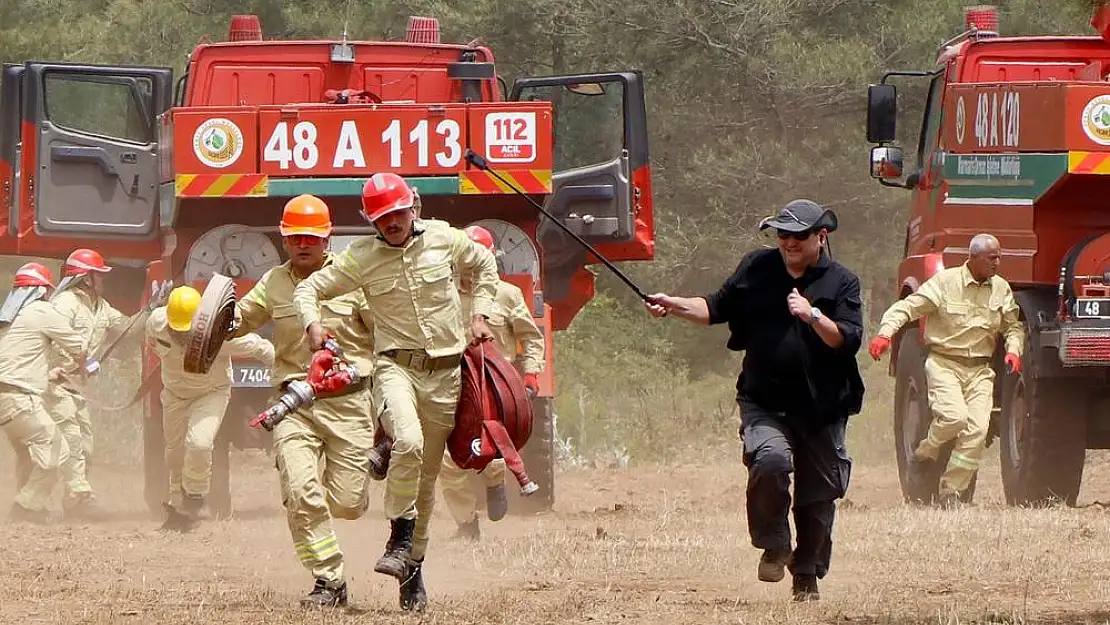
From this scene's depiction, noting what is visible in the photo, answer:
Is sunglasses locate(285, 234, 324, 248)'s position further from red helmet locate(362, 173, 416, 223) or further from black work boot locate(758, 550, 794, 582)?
black work boot locate(758, 550, 794, 582)

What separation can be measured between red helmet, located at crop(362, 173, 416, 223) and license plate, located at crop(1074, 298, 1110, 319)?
560 centimetres

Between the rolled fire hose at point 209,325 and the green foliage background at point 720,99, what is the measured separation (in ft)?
52.5

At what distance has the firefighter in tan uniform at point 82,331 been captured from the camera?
1527 centimetres

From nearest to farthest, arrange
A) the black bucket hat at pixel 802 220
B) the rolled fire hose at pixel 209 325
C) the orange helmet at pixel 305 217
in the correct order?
the black bucket hat at pixel 802 220 → the rolled fire hose at pixel 209 325 → the orange helmet at pixel 305 217

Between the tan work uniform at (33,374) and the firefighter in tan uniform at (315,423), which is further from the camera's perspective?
the tan work uniform at (33,374)

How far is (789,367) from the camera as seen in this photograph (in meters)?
8.73

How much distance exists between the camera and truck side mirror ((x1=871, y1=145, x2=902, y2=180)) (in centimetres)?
1512

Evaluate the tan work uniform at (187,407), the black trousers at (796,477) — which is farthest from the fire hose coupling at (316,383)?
the tan work uniform at (187,407)

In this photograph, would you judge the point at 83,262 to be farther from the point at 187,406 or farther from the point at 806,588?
the point at 806,588

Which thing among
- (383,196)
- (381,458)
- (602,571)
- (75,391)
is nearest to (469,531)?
(602,571)

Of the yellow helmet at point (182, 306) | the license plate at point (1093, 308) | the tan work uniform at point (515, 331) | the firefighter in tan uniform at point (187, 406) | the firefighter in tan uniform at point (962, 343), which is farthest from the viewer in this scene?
the firefighter in tan uniform at point (962, 343)

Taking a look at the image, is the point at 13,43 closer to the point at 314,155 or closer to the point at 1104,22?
the point at 314,155

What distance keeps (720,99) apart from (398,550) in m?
19.0

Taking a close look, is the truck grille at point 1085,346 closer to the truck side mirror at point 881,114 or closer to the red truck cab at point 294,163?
the truck side mirror at point 881,114
